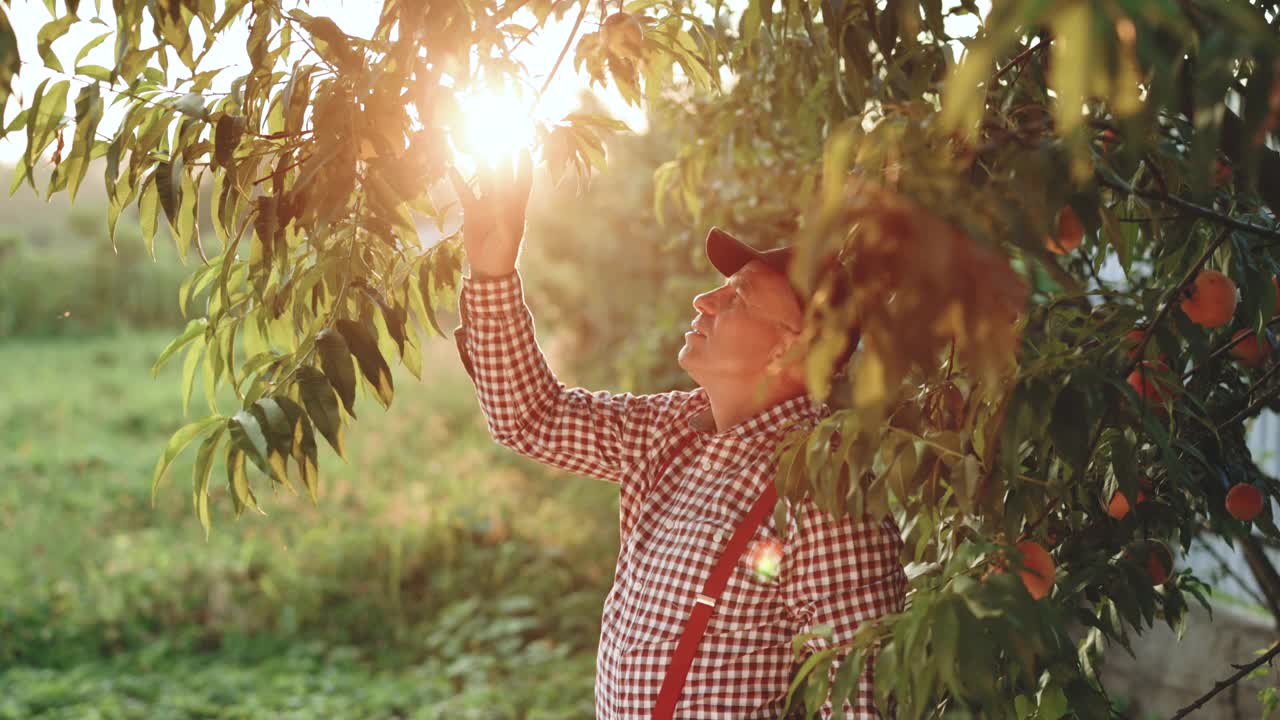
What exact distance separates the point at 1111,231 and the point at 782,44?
2.40ft

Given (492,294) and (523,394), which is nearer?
(492,294)

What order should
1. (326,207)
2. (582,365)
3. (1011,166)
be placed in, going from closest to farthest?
(1011,166), (326,207), (582,365)

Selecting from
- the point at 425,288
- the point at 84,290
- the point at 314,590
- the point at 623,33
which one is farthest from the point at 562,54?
the point at 84,290

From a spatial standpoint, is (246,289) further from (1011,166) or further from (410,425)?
(410,425)

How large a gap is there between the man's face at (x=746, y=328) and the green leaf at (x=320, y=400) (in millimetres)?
502

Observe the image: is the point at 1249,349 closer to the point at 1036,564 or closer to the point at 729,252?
the point at 1036,564

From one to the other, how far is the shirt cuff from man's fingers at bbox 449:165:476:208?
0.14m

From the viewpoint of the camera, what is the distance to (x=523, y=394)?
1484 millimetres

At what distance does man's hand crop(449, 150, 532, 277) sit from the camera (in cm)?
123

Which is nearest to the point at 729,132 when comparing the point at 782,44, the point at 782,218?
the point at 782,218

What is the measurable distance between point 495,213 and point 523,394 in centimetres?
32

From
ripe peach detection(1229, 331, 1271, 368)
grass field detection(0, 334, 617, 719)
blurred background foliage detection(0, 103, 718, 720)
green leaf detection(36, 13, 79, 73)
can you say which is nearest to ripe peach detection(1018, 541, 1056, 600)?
ripe peach detection(1229, 331, 1271, 368)

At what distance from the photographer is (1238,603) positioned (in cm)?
287

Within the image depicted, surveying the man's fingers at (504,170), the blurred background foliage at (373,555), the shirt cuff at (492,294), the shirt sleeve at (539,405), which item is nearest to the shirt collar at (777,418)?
the shirt sleeve at (539,405)
